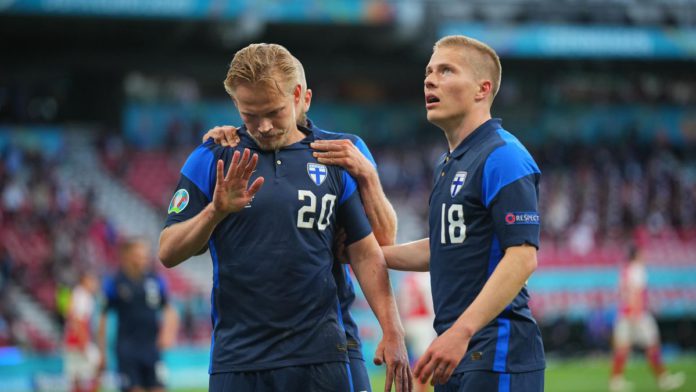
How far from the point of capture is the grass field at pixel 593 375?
55.0ft

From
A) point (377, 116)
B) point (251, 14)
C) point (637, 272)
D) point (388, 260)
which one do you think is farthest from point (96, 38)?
point (388, 260)

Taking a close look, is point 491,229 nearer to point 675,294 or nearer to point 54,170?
point 54,170

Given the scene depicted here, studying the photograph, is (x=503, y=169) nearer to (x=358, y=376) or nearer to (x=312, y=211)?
(x=312, y=211)

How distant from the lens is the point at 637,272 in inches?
666

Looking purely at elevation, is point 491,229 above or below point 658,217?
below

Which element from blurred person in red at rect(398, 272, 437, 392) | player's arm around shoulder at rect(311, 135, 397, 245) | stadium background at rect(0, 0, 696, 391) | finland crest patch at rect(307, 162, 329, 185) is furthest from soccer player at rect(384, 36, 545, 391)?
stadium background at rect(0, 0, 696, 391)

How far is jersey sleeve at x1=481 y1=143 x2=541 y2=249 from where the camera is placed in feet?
15.2

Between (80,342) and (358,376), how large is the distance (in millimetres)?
12434

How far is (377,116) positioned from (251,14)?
889 centimetres

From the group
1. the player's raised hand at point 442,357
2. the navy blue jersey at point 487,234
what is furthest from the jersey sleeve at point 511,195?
the player's raised hand at point 442,357

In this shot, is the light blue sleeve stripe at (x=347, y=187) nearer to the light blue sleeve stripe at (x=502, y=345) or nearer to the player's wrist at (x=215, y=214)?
the player's wrist at (x=215, y=214)

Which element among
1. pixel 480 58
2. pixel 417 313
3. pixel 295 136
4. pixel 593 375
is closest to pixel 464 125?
pixel 480 58

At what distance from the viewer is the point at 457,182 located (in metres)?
4.90

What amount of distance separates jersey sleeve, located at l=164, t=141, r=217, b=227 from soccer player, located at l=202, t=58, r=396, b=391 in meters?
0.13
